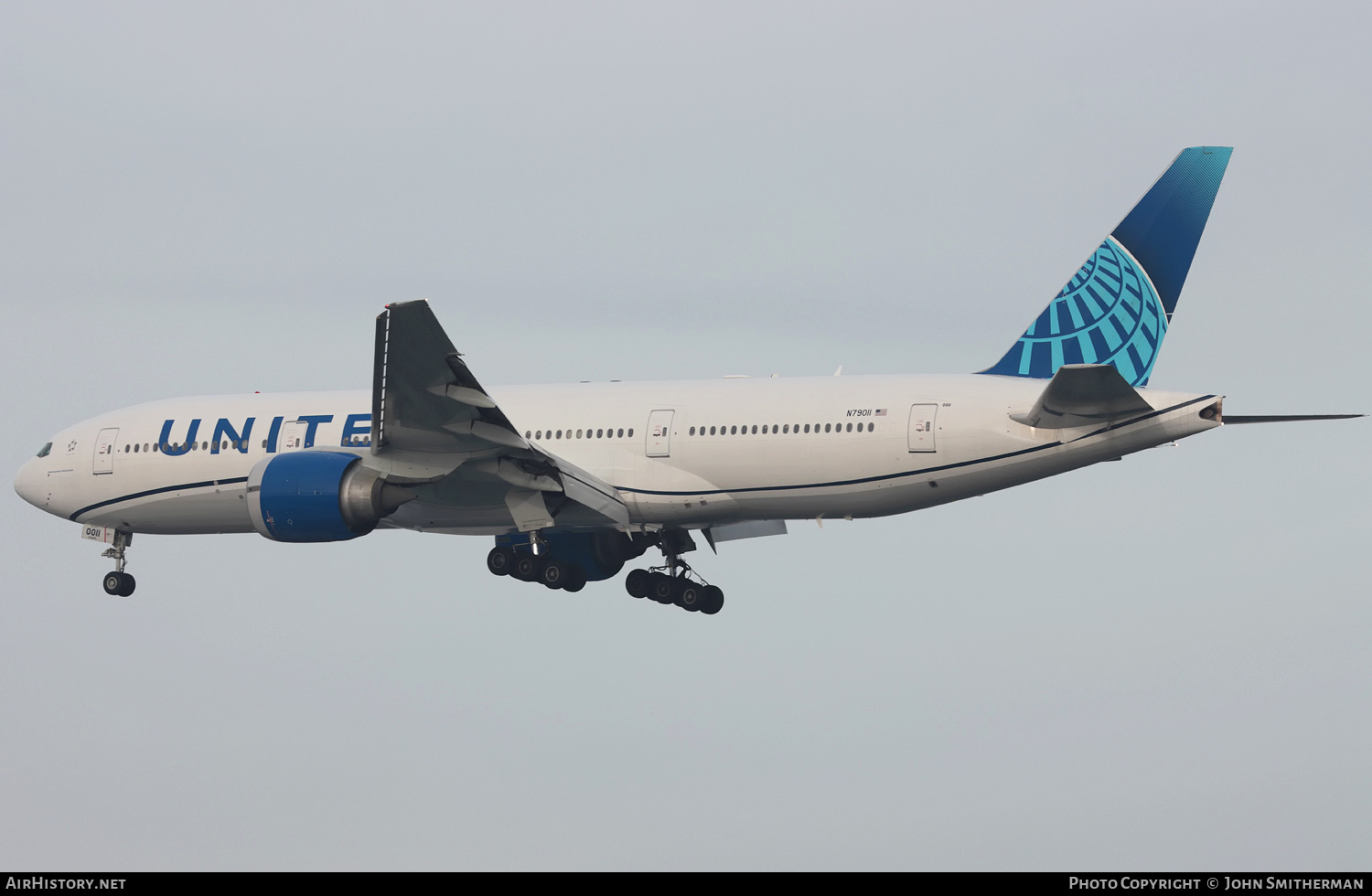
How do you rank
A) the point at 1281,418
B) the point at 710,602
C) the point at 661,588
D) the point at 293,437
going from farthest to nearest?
the point at 661,588
the point at 710,602
the point at 293,437
the point at 1281,418

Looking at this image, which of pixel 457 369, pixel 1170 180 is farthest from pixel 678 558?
pixel 1170 180

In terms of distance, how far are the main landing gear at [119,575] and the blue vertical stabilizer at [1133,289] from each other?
17494 millimetres

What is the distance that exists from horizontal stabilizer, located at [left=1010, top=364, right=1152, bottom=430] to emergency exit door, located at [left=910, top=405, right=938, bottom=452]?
1.55 metres

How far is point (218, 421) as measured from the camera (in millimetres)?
34781

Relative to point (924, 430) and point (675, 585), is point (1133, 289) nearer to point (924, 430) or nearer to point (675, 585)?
point (924, 430)

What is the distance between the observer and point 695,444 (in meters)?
31.4

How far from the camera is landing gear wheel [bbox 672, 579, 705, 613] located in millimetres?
35031

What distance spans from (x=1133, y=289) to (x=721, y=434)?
24.1ft

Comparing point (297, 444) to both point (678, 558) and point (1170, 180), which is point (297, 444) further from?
point (1170, 180)

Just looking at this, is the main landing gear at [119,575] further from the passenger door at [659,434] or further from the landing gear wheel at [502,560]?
the passenger door at [659,434]

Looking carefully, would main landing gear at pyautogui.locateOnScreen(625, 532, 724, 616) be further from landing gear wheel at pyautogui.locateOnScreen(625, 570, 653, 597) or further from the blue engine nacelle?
the blue engine nacelle

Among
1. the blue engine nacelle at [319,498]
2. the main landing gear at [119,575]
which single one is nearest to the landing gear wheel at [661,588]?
the blue engine nacelle at [319,498]

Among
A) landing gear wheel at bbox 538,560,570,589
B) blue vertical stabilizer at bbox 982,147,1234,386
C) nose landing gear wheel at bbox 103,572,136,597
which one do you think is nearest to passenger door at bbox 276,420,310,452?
landing gear wheel at bbox 538,560,570,589

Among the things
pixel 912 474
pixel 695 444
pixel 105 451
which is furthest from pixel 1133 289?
pixel 105 451
